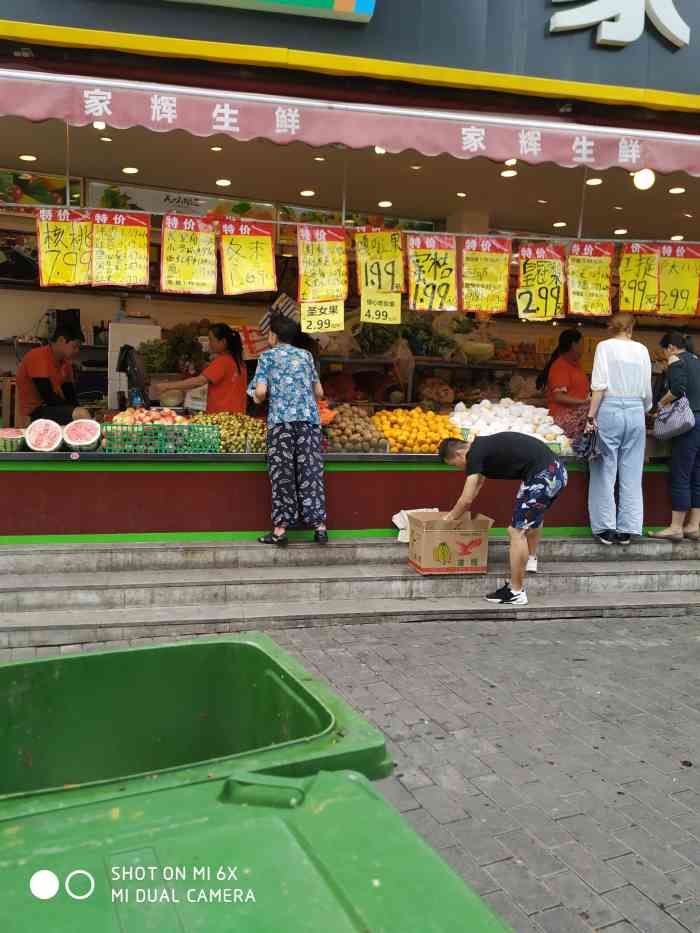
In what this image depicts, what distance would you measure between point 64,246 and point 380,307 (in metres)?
2.78

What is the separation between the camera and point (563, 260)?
25.0 ft

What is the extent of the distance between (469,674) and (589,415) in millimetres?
3195

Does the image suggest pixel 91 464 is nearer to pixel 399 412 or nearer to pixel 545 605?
pixel 399 412

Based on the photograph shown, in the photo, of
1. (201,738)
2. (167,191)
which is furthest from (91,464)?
(167,191)

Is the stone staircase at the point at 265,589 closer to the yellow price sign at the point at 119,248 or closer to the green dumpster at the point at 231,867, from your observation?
the yellow price sign at the point at 119,248

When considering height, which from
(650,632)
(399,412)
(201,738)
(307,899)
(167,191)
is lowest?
(650,632)

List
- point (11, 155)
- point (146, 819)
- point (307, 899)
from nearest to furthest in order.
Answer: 1. point (307, 899)
2. point (146, 819)
3. point (11, 155)

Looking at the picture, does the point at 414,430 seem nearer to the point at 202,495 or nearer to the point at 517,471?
the point at 517,471

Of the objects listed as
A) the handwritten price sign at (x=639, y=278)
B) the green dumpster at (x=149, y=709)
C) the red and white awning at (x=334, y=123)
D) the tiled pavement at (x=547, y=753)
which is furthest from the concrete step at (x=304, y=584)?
the green dumpster at (x=149, y=709)

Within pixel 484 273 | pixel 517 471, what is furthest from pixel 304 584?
pixel 484 273

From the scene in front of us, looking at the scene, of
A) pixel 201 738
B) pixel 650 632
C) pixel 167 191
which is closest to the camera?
pixel 201 738

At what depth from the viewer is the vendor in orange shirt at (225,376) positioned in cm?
776

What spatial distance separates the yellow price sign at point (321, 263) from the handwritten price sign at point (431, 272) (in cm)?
68

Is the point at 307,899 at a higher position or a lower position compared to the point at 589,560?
higher
